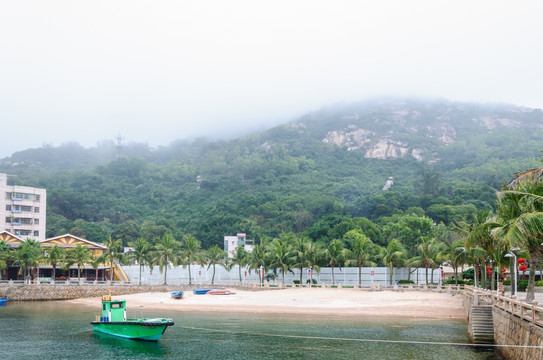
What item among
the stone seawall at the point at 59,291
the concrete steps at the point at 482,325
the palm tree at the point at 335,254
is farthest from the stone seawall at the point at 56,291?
the concrete steps at the point at 482,325

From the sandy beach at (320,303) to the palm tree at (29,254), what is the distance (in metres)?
12.4

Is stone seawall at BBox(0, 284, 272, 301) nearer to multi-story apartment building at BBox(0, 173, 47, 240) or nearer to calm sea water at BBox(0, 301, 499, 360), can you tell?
calm sea water at BBox(0, 301, 499, 360)

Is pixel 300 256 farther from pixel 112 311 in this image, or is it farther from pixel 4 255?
pixel 4 255

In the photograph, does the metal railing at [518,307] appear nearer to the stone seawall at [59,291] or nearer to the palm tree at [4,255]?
the stone seawall at [59,291]

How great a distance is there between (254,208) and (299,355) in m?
146

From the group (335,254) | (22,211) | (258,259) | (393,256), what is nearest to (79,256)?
(258,259)

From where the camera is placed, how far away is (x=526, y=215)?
2784 centimetres

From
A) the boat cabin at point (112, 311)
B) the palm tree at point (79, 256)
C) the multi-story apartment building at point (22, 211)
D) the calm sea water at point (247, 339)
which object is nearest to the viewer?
the calm sea water at point (247, 339)

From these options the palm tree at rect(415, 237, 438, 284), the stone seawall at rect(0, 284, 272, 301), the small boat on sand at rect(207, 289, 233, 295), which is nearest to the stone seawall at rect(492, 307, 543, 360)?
the palm tree at rect(415, 237, 438, 284)

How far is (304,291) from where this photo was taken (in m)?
82.3

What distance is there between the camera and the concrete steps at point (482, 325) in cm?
4000

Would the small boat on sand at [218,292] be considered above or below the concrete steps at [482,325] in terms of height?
below

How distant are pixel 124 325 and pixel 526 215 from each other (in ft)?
116

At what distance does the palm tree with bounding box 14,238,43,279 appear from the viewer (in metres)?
91.1
